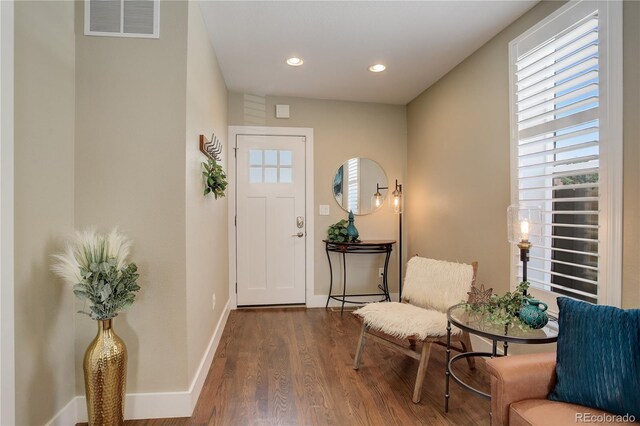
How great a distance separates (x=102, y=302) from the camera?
1570mm

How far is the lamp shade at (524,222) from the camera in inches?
72.3

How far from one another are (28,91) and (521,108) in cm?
273

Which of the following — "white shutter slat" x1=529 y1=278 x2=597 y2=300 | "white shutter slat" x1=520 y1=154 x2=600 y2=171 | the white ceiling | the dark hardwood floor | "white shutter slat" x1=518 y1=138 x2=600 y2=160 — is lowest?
the dark hardwood floor

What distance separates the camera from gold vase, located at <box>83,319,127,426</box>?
155 cm

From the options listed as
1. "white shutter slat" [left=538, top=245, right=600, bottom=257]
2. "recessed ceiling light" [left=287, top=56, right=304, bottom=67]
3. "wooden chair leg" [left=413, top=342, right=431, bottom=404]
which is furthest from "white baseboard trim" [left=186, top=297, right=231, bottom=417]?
"recessed ceiling light" [left=287, top=56, right=304, bottom=67]

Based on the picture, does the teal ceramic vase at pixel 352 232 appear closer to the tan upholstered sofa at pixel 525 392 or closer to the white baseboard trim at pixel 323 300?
the white baseboard trim at pixel 323 300

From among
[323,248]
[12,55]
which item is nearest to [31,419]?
[12,55]

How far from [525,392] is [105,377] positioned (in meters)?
1.84

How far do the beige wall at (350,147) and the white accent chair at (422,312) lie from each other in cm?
132

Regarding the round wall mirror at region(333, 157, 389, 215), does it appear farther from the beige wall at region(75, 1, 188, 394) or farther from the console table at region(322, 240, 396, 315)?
the beige wall at region(75, 1, 188, 394)

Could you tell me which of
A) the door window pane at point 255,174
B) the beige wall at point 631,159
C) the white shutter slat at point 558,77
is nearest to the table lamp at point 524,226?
the beige wall at point 631,159

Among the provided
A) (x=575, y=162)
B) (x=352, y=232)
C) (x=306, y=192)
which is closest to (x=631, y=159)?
(x=575, y=162)

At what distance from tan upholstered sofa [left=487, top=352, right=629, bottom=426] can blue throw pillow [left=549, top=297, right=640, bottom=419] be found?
0.04 meters

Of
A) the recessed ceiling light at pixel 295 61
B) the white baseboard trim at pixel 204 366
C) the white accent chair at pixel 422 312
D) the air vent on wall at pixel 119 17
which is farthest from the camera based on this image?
the recessed ceiling light at pixel 295 61
